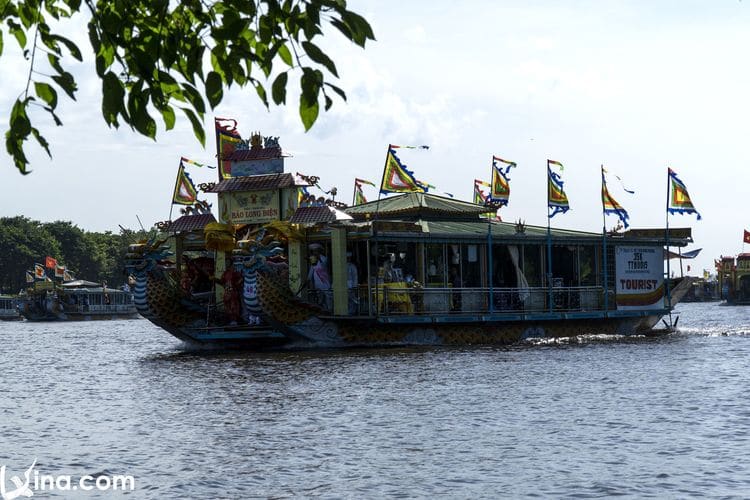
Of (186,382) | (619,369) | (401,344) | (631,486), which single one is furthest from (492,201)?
(631,486)

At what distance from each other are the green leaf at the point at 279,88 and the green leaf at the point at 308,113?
14 centimetres

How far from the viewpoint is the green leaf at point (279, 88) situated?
5.72 meters

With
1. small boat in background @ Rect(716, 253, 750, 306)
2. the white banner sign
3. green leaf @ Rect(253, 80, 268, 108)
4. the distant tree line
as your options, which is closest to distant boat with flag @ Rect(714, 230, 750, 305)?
small boat in background @ Rect(716, 253, 750, 306)

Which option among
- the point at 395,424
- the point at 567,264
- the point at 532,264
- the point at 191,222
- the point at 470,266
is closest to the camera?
the point at 395,424

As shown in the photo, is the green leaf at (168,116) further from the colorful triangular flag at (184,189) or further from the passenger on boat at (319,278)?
the colorful triangular flag at (184,189)

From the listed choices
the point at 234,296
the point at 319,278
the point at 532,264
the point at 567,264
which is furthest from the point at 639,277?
the point at 234,296

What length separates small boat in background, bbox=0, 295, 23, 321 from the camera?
9769 cm

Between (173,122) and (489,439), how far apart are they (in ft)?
37.7

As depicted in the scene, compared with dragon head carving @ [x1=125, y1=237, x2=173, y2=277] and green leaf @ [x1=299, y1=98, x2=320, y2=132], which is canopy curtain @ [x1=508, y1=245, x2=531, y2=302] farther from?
green leaf @ [x1=299, y1=98, x2=320, y2=132]

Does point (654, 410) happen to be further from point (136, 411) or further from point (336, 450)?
point (136, 411)

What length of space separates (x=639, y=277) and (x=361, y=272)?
1063 cm

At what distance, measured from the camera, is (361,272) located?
33875 millimetres

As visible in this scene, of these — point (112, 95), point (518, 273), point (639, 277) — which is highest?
point (112, 95)

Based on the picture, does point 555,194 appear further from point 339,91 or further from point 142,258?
point 339,91
